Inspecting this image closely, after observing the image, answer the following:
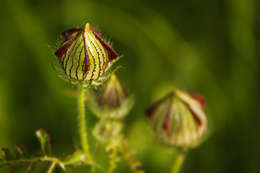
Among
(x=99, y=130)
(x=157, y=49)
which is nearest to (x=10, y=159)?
(x=99, y=130)

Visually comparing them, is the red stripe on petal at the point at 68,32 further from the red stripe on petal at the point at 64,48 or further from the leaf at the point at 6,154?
the leaf at the point at 6,154

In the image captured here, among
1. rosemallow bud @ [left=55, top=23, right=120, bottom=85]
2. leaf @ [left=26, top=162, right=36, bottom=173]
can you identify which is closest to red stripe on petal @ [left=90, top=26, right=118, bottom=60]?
rosemallow bud @ [left=55, top=23, right=120, bottom=85]

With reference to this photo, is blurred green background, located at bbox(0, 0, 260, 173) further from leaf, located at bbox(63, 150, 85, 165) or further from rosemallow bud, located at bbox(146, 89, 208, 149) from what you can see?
leaf, located at bbox(63, 150, 85, 165)

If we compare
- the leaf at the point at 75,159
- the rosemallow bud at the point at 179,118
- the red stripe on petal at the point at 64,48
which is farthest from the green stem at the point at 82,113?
the rosemallow bud at the point at 179,118

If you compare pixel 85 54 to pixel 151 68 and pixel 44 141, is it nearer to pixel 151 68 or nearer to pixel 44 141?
pixel 44 141

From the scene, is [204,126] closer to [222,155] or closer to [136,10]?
[222,155]

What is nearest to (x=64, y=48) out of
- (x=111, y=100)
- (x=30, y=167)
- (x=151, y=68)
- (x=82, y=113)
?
(x=82, y=113)
